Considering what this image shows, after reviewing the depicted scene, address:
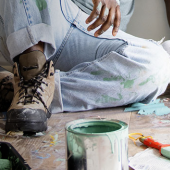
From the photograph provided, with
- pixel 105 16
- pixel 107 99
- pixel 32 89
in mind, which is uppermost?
pixel 105 16

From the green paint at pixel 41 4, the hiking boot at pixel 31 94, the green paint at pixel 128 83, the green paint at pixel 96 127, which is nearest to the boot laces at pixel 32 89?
the hiking boot at pixel 31 94

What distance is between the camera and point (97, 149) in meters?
0.36

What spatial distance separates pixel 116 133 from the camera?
A: 37 cm

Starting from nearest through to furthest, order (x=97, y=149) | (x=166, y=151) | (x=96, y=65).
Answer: (x=97, y=149) < (x=166, y=151) < (x=96, y=65)

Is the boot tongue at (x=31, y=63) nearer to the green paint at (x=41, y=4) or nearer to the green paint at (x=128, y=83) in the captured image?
the green paint at (x=41, y=4)

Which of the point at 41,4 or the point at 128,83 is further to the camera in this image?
the point at 128,83

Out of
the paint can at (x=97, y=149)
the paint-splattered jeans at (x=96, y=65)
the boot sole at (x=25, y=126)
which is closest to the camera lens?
the paint can at (x=97, y=149)

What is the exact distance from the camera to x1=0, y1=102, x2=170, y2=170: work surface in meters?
0.61

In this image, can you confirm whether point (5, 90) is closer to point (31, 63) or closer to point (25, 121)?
point (31, 63)

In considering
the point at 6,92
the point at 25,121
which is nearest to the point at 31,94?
the point at 25,121

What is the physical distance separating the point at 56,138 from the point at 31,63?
271 mm

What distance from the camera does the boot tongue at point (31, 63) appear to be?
0.90 meters

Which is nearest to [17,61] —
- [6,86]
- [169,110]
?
[6,86]

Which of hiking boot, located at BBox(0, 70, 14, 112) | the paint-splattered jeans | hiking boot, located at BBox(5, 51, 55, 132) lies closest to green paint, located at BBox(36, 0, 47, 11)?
the paint-splattered jeans
